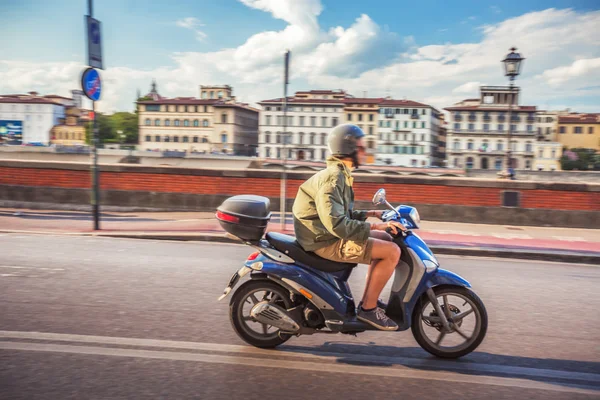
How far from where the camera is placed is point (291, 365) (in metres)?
3.80

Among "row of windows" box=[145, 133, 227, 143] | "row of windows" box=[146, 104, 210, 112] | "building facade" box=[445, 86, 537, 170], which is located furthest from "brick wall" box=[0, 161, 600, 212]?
"row of windows" box=[146, 104, 210, 112]

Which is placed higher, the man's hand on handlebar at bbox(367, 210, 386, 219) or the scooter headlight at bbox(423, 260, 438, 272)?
the man's hand on handlebar at bbox(367, 210, 386, 219)

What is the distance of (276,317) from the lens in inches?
156

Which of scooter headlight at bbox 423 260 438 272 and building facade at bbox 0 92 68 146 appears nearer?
scooter headlight at bbox 423 260 438 272

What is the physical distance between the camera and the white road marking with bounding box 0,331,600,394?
3.66 metres

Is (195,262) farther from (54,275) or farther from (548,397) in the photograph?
(548,397)

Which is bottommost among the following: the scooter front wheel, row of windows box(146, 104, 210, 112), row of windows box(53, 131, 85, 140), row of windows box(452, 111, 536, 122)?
the scooter front wheel

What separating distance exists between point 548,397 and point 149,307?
3.54 meters

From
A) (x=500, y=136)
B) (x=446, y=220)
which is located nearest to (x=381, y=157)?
(x=500, y=136)

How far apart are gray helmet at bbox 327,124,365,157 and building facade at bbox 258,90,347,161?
109m

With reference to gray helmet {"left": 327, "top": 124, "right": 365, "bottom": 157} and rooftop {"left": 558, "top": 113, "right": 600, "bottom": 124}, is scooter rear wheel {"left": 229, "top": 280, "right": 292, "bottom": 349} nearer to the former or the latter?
gray helmet {"left": 327, "top": 124, "right": 365, "bottom": 157}

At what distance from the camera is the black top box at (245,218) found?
399 cm

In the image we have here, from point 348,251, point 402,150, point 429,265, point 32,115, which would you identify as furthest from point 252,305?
point 32,115

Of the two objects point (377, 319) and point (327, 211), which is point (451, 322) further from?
point (327, 211)
